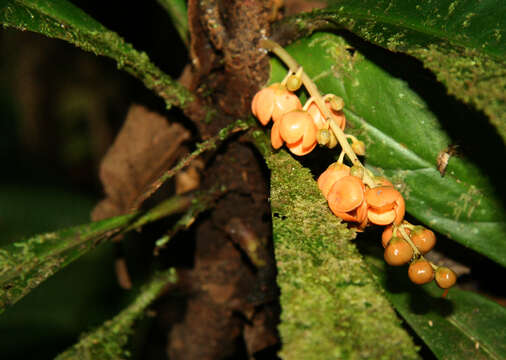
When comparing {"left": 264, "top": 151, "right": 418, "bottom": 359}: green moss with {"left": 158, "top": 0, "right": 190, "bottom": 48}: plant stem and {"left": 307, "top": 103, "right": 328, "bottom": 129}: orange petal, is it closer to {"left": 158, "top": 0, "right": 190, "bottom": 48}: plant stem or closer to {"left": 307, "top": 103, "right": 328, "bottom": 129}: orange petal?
{"left": 307, "top": 103, "right": 328, "bottom": 129}: orange petal

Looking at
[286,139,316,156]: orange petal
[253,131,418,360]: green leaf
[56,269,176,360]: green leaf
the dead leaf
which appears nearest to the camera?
[253,131,418,360]: green leaf

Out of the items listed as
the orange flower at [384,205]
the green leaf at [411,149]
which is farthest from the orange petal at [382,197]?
the green leaf at [411,149]

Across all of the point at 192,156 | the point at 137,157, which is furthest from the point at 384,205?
the point at 137,157

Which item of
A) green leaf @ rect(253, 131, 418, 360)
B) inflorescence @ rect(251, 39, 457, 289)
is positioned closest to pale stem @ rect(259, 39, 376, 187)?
inflorescence @ rect(251, 39, 457, 289)

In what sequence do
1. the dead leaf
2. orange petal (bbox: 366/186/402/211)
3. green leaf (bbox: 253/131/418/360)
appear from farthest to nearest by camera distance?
A: the dead leaf → orange petal (bbox: 366/186/402/211) → green leaf (bbox: 253/131/418/360)

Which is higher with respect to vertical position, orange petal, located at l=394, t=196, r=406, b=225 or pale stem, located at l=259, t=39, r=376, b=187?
pale stem, located at l=259, t=39, r=376, b=187

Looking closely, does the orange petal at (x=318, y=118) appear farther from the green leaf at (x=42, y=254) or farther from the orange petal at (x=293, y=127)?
the green leaf at (x=42, y=254)

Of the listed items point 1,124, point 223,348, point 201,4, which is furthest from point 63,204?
point 201,4
